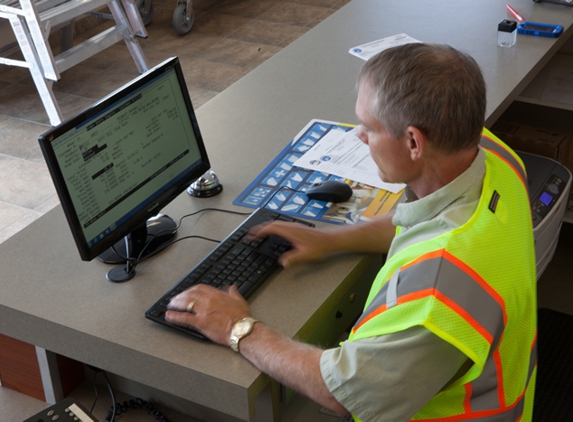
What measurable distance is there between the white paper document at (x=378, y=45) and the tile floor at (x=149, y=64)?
164cm

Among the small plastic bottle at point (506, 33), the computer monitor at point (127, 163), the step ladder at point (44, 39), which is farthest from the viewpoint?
the step ladder at point (44, 39)

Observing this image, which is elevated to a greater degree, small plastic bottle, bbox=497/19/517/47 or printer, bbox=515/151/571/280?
small plastic bottle, bbox=497/19/517/47

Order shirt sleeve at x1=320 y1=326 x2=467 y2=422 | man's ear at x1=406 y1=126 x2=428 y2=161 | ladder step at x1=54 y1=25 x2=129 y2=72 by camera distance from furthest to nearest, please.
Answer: ladder step at x1=54 y1=25 x2=129 y2=72
man's ear at x1=406 y1=126 x2=428 y2=161
shirt sleeve at x1=320 y1=326 x2=467 y2=422

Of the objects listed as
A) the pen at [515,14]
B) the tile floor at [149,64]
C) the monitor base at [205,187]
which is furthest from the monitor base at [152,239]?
the tile floor at [149,64]

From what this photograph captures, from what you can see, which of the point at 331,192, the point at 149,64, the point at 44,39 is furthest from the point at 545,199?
the point at 149,64

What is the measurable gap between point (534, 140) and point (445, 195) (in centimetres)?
173

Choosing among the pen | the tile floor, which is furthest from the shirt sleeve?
the tile floor

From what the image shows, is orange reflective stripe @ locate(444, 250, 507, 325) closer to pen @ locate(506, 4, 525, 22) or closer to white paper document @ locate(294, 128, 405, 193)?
white paper document @ locate(294, 128, 405, 193)

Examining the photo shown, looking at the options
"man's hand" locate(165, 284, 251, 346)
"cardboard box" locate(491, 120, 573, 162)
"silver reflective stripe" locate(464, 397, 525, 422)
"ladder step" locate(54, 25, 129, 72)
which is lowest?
"cardboard box" locate(491, 120, 573, 162)

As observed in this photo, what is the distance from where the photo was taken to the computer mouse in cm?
167

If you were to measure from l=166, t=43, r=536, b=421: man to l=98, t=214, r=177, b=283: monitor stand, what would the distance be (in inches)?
8.1

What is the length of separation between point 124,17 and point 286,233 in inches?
118

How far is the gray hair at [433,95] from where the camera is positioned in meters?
1.16

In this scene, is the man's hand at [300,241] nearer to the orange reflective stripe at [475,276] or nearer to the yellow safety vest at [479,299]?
the yellow safety vest at [479,299]
